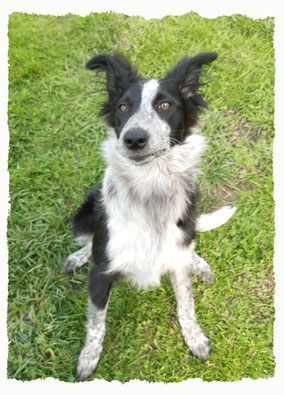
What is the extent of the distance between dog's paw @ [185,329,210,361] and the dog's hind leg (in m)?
1.31

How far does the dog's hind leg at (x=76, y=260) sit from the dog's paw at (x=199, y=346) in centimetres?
131

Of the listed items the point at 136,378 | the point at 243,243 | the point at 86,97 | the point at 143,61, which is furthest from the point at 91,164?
the point at 136,378

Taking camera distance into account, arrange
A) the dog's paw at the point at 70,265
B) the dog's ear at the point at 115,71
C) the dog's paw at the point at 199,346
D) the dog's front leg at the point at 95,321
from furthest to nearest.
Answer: the dog's paw at the point at 70,265, the dog's paw at the point at 199,346, the dog's front leg at the point at 95,321, the dog's ear at the point at 115,71

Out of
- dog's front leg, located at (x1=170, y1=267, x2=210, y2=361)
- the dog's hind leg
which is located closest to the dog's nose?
dog's front leg, located at (x1=170, y1=267, x2=210, y2=361)

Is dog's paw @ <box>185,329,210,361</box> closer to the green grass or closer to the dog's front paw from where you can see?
the green grass

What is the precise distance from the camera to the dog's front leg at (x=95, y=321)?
3101mm

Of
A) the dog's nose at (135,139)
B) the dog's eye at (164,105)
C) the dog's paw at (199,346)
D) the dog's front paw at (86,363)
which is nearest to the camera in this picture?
the dog's nose at (135,139)

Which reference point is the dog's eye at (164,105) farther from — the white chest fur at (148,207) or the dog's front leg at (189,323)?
the dog's front leg at (189,323)

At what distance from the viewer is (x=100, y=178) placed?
4.43 m

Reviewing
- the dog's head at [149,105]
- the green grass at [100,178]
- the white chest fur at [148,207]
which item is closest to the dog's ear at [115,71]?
the dog's head at [149,105]

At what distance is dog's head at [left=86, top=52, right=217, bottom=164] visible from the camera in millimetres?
2582

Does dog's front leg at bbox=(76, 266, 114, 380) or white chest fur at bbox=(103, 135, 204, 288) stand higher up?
white chest fur at bbox=(103, 135, 204, 288)

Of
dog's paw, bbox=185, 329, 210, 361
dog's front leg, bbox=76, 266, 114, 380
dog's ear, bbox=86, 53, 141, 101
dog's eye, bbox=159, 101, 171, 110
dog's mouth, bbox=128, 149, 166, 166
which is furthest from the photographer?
dog's paw, bbox=185, 329, 210, 361

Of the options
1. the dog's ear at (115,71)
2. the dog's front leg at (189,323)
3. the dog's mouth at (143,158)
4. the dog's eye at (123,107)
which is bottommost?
the dog's front leg at (189,323)
